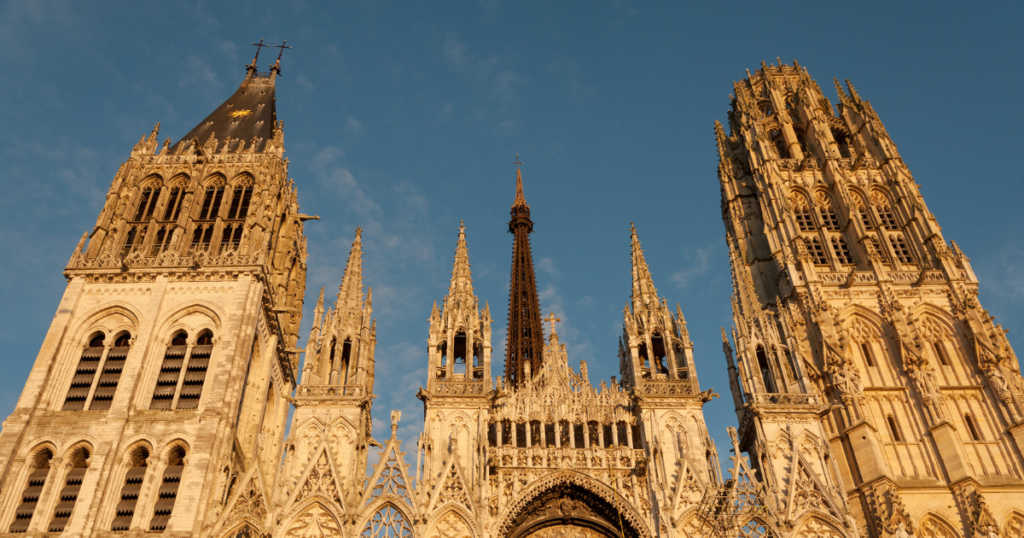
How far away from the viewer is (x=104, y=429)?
2939 centimetres

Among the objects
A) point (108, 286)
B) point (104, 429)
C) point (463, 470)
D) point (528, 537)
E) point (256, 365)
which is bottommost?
point (528, 537)

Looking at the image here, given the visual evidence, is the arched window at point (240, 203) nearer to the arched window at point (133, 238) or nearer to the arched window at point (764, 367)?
the arched window at point (133, 238)

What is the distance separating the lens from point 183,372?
3138 centimetres

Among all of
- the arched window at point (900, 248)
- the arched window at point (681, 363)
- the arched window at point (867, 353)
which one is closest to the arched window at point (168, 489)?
the arched window at point (681, 363)

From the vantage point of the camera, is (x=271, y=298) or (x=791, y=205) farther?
(x=791, y=205)

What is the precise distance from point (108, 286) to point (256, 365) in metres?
6.55

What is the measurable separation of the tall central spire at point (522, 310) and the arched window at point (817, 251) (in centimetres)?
1643

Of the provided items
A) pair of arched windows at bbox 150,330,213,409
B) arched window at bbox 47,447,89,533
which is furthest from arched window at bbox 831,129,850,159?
arched window at bbox 47,447,89,533

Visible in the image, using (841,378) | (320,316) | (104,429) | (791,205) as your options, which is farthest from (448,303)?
(791,205)

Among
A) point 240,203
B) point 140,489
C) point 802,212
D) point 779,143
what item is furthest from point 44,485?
point 779,143

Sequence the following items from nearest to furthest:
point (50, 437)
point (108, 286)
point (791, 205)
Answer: point (50, 437) < point (108, 286) < point (791, 205)

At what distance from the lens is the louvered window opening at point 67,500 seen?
89.2 ft

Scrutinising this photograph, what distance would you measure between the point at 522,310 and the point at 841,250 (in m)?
20.9

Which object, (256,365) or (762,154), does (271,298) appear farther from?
(762,154)
